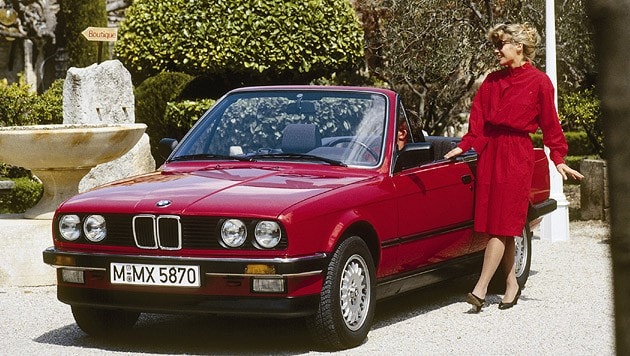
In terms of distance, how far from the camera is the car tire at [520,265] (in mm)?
8914

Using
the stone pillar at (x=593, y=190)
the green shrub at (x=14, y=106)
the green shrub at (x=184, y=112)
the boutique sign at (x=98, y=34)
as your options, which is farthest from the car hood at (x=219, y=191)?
the green shrub at (x=14, y=106)

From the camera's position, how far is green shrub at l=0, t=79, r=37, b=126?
17422 millimetres

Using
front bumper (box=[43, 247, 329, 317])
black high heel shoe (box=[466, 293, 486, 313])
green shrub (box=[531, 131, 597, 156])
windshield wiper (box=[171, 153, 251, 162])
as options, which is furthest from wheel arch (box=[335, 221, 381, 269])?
green shrub (box=[531, 131, 597, 156])

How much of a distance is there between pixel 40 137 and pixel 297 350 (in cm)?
369

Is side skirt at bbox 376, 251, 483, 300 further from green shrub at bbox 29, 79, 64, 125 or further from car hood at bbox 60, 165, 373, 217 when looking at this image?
green shrub at bbox 29, 79, 64, 125

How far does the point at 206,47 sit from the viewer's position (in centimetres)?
1645

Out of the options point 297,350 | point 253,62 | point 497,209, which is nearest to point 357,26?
point 253,62

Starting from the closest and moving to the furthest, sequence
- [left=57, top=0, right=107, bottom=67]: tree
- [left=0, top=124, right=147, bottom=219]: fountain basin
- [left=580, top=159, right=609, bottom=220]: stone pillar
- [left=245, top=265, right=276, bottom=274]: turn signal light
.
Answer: [left=245, top=265, right=276, bottom=274]: turn signal light → [left=0, top=124, right=147, bottom=219]: fountain basin → [left=580, top=159, right=609, bottom=220]: stone pillar → [left=57, top=0, right=107, bottom=67]: tree

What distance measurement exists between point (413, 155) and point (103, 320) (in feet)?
7.03

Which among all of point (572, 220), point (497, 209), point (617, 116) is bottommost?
point (572, 220)

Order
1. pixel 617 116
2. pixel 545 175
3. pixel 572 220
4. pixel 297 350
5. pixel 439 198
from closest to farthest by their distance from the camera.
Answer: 1. pixel 617 116
2. pixel 297 350
3. pixel 439 198
4. pixel 545 175
5. pixel 572 220

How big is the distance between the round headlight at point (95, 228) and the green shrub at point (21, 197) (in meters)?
8.99

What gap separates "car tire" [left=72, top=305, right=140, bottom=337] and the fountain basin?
264 centimetres

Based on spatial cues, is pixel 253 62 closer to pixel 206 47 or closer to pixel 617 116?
pixel 206 47
